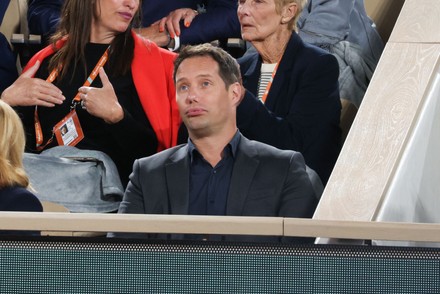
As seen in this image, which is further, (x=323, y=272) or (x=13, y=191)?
(x=13, y=191)

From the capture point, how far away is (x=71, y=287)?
6.55ft

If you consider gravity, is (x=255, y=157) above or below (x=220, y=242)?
below

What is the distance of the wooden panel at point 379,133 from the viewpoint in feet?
10.3

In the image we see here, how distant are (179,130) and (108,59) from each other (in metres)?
0.37

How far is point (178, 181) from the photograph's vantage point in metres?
3.31

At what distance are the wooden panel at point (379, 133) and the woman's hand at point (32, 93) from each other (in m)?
1.09

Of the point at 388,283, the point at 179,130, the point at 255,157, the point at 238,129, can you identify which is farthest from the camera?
the point at 179,130

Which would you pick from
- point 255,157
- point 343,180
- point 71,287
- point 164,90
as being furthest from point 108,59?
point 71,287

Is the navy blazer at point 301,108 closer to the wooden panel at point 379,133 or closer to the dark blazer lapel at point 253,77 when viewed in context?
the dark blazer lapel at point 253,77

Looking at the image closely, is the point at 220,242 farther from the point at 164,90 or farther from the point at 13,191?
the point at 164,90

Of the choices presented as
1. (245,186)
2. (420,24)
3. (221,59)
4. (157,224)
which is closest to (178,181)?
(245,186)

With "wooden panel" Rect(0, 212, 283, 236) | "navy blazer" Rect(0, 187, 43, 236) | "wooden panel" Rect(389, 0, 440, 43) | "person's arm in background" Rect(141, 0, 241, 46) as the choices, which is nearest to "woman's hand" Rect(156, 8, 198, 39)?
"person's arm in background" Rect(141, 0, 241, 46)

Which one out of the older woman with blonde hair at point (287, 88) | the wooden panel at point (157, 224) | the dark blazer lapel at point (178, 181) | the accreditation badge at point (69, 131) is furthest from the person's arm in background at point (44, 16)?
the wooden panel at point (157, 224)

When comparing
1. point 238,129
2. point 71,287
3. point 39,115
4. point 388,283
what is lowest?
point 39,115
